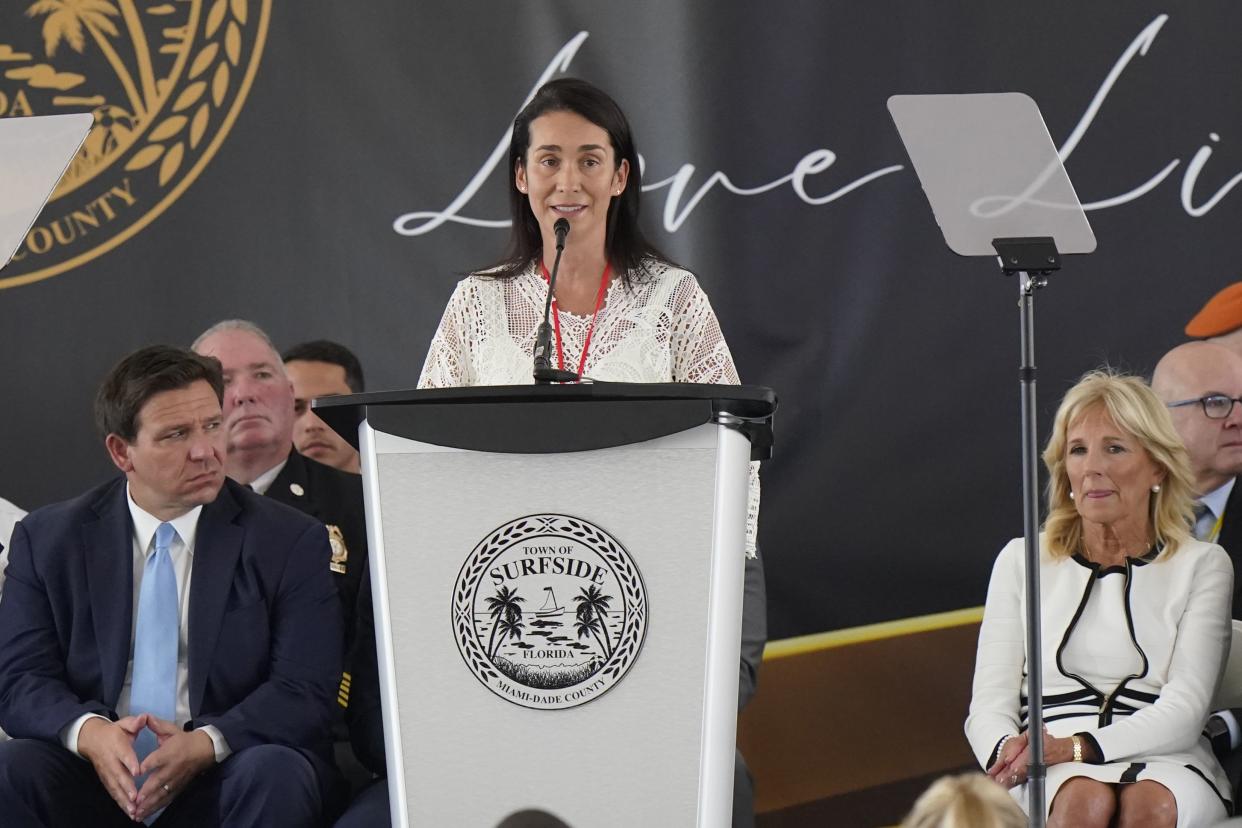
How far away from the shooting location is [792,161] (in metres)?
3.70

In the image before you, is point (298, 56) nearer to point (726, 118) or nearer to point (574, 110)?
point (726, 118)

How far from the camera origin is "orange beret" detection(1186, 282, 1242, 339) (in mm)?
3684

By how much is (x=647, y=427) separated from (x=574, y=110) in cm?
96

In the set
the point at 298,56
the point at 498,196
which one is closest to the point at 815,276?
the point at 498,196

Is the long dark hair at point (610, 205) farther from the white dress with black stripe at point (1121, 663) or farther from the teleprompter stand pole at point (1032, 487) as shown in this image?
the white dress with black stripe at point (1121, 663)

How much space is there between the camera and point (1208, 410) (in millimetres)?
3586

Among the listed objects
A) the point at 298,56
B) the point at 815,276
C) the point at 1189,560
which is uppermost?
the point at 298,56

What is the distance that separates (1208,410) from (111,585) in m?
2.45

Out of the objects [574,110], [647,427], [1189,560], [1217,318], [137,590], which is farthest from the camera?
[1217,318]

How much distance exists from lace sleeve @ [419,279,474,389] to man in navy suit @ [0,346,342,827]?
452mm

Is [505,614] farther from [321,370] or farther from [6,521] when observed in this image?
[6,521]

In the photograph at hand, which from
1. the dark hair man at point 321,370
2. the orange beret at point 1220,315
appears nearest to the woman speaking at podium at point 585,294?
the dark hair man at point 321,370

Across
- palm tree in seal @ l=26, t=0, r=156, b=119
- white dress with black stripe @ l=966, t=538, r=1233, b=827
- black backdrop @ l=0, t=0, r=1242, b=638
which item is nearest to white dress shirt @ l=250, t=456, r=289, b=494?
black backdrop @ l=0, t=0, r=1242, b=638

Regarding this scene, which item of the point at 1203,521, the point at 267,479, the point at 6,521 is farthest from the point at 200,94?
the point at 1203,521
